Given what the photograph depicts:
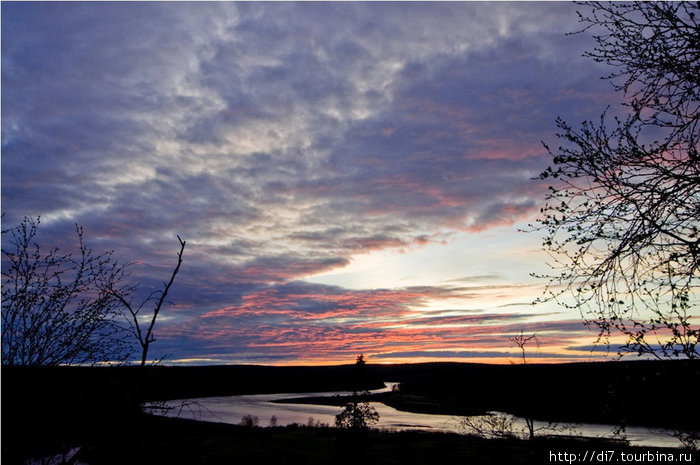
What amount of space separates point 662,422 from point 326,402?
152 m

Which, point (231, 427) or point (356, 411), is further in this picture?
point (231, 427)

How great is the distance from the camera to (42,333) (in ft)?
25.7

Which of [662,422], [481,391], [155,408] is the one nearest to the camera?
[155,408]

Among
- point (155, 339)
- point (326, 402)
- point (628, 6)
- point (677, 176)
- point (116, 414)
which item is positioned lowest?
point (326, 402)

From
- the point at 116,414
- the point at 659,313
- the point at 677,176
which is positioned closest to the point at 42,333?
the point at 116,414

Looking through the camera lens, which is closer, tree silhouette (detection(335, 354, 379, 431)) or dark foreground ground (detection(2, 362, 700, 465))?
dark foreground ground (detection(2, 362, 700, 465))

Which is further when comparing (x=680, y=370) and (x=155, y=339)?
(x=680, y=370)

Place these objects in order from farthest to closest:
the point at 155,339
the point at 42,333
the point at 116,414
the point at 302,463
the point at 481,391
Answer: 1. the point at 481,391
2. the point at 302,463
3. the point at 42,333
4. the point at 116,414
5. the point at 155,339

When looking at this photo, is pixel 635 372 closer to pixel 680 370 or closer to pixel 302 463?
pixel 680 370

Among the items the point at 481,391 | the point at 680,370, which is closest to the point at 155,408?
the point at 680,370

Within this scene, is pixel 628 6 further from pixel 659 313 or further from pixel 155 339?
pixel 155 339

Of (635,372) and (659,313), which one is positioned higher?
(659,313)

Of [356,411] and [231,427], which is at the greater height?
[356,411]

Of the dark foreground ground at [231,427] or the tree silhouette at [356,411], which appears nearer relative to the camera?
the dark foreground ground at [231,427]
